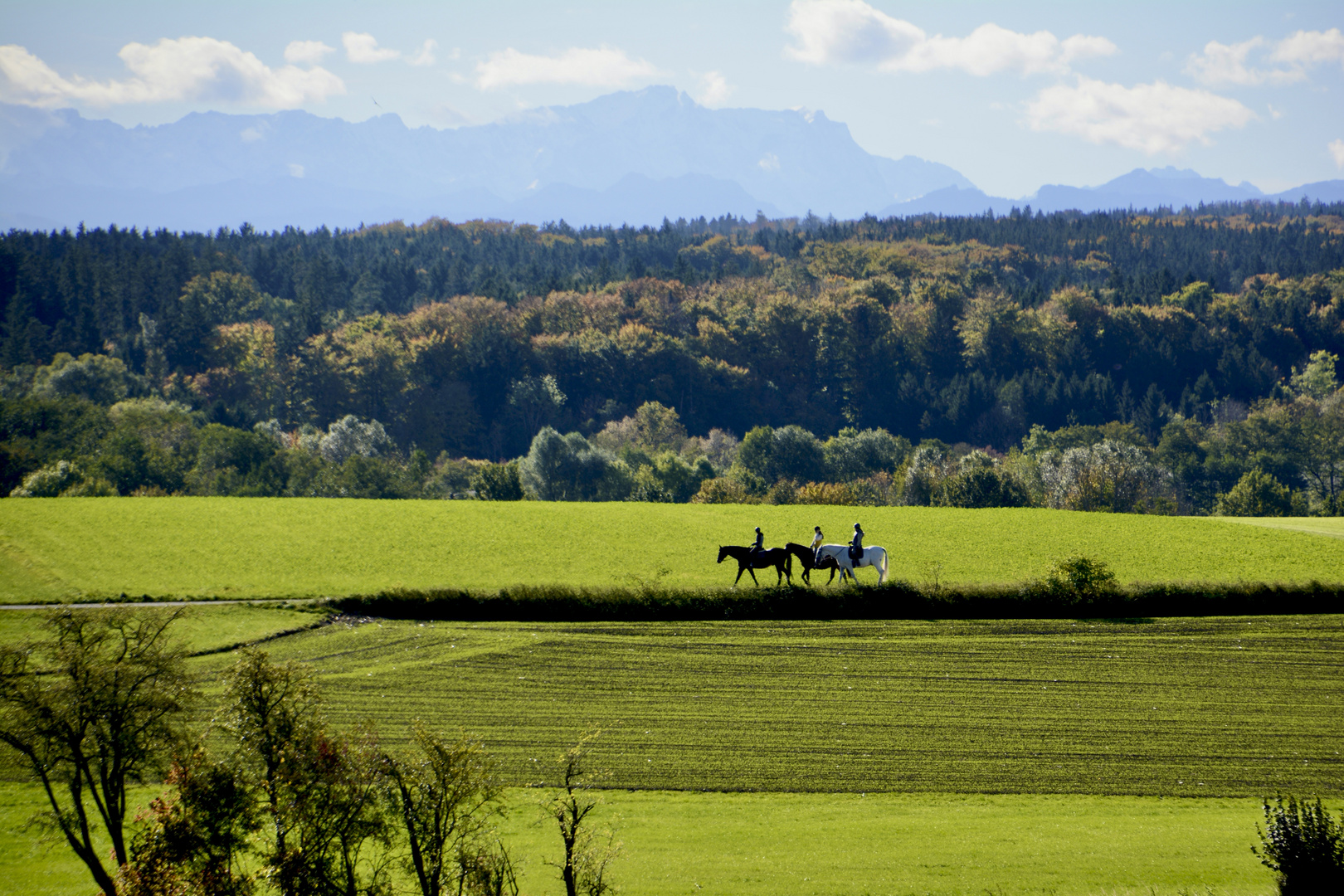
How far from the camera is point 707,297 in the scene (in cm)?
16025

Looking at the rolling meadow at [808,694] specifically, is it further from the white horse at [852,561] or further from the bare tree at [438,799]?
the bare tree at [438,799]

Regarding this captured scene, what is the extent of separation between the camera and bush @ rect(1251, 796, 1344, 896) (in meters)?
16.2

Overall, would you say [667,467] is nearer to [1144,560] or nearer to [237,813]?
[1144,560]

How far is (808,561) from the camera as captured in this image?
37.7 m

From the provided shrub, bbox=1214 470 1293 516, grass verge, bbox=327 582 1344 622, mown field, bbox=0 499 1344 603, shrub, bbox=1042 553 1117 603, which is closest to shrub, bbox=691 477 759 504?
mown field, bbox=0 499 1344 603

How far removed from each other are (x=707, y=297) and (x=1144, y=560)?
120958mm

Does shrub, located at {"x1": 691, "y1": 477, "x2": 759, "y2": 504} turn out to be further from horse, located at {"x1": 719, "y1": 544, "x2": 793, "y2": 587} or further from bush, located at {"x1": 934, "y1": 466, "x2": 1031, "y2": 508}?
horse, located at {"x1": 719, "y1": 544, "x2": 793, "y2": 587}

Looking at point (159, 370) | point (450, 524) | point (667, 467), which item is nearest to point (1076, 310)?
point (667, 467)

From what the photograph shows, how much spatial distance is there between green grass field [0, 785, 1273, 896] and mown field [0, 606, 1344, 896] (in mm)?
64

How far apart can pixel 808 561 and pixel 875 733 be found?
37.4 feet

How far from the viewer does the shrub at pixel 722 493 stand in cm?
7925

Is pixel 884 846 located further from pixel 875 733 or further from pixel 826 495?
pixel 826 495

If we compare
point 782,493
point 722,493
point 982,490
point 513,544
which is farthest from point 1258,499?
point 513,544

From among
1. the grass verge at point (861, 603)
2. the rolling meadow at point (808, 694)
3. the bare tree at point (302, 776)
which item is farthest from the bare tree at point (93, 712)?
the grass verge at point (861, 603)
